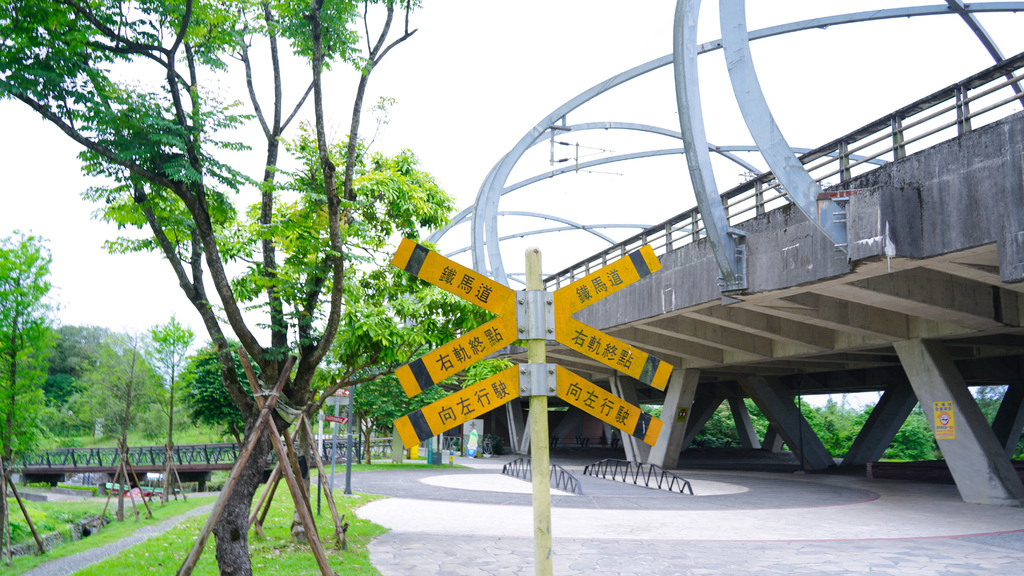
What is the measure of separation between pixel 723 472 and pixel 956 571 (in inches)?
747

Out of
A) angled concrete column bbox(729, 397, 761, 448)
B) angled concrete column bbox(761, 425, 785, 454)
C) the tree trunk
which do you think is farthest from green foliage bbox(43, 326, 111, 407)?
the tree trunk

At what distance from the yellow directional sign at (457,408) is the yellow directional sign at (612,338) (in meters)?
0.41

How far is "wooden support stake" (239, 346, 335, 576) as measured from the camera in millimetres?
6887

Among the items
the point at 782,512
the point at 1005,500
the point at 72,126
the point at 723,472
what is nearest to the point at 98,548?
the point at 72,126

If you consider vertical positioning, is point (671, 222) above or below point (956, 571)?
above

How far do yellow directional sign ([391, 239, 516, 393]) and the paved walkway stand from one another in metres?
5.11

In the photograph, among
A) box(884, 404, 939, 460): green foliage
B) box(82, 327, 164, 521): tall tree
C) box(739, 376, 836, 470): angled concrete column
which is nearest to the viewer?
box(82, 327, 164, 521): tall tree

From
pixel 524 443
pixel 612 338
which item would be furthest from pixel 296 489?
pixel 524 443

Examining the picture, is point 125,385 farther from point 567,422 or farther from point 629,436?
point 567,422

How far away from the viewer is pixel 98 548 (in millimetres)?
13867

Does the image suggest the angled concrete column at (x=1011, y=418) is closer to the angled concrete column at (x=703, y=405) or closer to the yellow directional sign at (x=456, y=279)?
the angled concrete column at (x=703, y=405)

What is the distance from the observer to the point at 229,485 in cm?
656

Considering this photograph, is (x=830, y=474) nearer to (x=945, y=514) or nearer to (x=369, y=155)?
(x=945, y=514)

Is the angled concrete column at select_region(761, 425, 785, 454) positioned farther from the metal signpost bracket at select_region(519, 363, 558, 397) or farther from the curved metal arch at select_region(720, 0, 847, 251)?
the metal signpost bracket at select_region(519, 363, 558, 397)
